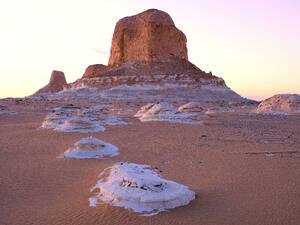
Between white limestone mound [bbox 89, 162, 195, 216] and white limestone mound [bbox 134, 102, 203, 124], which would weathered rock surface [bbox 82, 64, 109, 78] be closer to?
white limestone mound [bbox 134, 102, 203, 124]

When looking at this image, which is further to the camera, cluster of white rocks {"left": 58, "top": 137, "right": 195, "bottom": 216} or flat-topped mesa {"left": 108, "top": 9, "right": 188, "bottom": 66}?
flat-topped mesa {"left": 108, "top": 9, "right": 188, "bottom": 66}

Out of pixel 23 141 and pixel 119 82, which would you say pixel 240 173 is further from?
pixel 119 82

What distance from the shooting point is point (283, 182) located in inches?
175

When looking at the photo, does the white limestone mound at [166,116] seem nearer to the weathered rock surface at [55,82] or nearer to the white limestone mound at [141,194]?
the white limestone mound at [141,194]

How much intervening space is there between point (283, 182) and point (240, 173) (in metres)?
0.78

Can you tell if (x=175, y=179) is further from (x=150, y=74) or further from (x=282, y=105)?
(x=150, y=74)

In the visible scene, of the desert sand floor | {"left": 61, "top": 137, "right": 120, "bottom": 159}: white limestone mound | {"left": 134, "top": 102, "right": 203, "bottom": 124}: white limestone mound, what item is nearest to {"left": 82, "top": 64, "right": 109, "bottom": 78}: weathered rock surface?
{"left": 134, "top": 102, "right": 203, "bottom": 124}: white limestone mound

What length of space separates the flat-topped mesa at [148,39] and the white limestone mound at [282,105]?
123 ft

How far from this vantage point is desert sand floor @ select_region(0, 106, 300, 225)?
126 inches

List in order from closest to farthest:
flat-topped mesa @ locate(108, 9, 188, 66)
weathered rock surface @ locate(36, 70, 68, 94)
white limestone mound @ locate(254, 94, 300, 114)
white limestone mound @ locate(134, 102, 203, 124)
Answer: white limestone mound @ locate(134, 102, 203, 124), white limestone mound @ locate(254, 94, 300, 114), flat-topped mesa @ locate(108, 9, 188, 66), weathered rock surface @ locate(36, 70, 68, 94)

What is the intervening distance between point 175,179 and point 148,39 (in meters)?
58.9

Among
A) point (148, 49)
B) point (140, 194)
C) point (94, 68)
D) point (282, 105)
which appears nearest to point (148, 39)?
point (148, 49)

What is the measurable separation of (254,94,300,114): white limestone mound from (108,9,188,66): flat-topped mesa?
37450 millimetres

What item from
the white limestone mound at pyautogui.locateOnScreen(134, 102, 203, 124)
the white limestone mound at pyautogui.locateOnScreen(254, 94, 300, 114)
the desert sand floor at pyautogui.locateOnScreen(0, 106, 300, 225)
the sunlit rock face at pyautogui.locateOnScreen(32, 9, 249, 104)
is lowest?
the desert sand floor at pyautogui.locateOnScreen(0, 106, 300, 225)
